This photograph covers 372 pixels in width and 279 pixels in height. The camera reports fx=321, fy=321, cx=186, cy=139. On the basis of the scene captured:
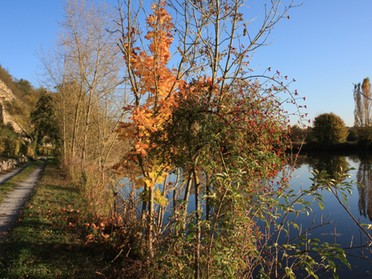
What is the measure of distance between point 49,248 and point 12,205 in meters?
3.96

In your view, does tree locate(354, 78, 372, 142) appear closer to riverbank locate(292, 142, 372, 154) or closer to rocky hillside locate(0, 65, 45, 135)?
riverbank locate(292, 142, 372, 154)

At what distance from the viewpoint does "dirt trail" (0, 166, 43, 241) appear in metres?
7.02

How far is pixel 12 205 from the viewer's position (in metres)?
8.97

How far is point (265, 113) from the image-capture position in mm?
3117

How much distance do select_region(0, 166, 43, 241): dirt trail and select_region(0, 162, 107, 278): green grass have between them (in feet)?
0.74

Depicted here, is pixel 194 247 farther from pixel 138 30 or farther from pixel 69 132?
pixel 69 132

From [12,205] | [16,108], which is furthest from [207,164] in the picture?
[16,108]

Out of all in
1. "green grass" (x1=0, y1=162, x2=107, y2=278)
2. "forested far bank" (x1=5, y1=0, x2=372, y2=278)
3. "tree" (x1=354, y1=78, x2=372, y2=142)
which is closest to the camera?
"forested far bank" (x1=5, y1=0, x2=372, y2=278)

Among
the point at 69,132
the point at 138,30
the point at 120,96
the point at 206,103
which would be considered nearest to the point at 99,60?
the point at 120,96

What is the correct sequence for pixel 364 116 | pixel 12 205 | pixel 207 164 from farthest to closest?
pixel 364 116, pixel 12 205, pixel 207 164

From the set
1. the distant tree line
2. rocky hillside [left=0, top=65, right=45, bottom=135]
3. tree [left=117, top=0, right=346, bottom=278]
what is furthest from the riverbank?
tree [left=117, top=0, right=346, bottom=278]

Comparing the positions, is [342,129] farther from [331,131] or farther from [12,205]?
[12,205]

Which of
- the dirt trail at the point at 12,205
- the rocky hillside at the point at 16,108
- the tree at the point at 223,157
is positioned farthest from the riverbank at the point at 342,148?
the tree at the point at 223,157

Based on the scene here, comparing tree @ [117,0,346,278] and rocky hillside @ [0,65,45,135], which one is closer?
tree @ [117,0,346,278]
